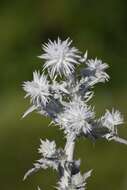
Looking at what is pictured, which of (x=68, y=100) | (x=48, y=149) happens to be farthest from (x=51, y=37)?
(x=68, y=100)

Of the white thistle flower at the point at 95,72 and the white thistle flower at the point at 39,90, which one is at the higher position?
the white thistle flower at the point at 95,72

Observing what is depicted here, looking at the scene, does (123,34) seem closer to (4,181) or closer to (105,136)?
(4,181)

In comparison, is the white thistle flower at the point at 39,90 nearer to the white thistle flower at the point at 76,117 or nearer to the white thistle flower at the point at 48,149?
the white thistle flower at the point at 76,117

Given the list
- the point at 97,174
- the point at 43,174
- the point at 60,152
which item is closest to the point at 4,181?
the point at 43,174

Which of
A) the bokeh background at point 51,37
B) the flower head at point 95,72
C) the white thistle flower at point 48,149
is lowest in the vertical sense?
the white thistle flower at point 48,149

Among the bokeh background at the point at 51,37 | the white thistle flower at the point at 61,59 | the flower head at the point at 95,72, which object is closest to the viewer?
the white thistle flower at the point at 61,59

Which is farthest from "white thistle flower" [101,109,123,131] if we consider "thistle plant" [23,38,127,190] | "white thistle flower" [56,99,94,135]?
"white thistle flower" [56,99,94,135]

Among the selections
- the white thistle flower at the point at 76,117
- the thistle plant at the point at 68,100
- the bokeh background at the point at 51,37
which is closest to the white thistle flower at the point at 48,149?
the thistle plant at the point at 68,100

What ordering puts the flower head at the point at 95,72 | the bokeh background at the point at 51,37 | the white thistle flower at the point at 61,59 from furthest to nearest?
the bokeh background at the point at 51,37 < the flower head at the point at 95,72 < the white thistle flower at the point at 61,59

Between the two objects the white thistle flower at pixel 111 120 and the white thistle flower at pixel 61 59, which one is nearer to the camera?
the white thistle flower at pixel 61 59
